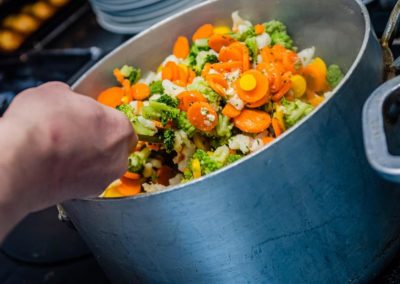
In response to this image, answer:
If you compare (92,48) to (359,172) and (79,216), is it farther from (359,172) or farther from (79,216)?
(359,172)

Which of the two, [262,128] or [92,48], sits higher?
[262,128]

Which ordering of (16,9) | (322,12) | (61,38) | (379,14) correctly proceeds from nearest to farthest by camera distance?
(322,12) → (379,14) → (61,38) → (16,9)

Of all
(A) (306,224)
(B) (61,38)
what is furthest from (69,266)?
(B) (61,38)

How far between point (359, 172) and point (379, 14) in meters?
0.62

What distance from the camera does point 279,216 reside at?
27.2 inches

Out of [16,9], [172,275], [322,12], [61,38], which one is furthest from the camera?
[16,9]

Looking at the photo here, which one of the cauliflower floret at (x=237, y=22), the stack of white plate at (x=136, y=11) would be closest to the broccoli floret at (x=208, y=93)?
the cauliflower floret at (x=237, y=22)

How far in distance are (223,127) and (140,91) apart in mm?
235

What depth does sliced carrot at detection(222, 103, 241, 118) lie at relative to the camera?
2.84 ft

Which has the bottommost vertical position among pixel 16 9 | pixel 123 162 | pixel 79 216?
pixel 16 9

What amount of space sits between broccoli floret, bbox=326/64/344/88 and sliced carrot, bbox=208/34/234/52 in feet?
0.63

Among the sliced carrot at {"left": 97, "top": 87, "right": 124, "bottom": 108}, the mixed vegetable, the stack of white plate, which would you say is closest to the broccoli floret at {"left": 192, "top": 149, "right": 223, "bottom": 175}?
the mixed vegetable

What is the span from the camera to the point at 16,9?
2117 millimetres

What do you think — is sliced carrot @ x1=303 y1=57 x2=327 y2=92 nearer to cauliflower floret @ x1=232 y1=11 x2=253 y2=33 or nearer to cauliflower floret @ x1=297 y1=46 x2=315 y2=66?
cauliflower floret @ x1=297 y1=46 x2=315 y2=66
